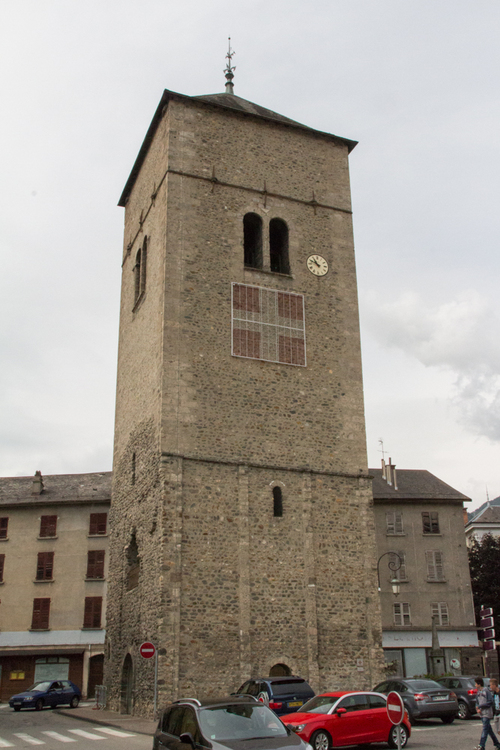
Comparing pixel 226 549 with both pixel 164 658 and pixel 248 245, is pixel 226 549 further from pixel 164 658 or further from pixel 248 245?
pixel 248 245

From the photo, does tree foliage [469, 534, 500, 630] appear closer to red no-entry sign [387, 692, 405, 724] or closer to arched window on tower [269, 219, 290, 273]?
arched window on tower [269, 219, 290, 273]

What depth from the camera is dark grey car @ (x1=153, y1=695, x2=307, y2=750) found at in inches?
317

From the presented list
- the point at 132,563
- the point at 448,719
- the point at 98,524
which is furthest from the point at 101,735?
the point at 98,524

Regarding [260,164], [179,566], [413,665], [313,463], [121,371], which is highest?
[260,164]

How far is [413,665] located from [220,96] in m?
25.0

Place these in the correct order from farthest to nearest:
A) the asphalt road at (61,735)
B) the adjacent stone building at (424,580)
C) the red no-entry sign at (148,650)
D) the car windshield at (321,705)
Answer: the adjacent stone building at (424,580) → the red no-entry sign at (148,650) → the asphalt road at (61,735) → the car windshield at (321,705)

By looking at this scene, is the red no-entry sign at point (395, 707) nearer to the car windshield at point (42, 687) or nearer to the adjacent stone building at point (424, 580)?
the car windshield at point (42, 687)

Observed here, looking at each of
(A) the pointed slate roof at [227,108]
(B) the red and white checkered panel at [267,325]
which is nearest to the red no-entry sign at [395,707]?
(B) the red and white checkered panel at [267,325]

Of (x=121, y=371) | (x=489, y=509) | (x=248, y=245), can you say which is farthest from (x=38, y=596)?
(x=489, y=509)

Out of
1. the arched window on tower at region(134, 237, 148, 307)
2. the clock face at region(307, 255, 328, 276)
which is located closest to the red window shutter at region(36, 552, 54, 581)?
the arched window on tower at region(134, 237, 148, 307)

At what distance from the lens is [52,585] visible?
3262cm

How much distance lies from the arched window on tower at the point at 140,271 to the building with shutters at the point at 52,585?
12265 mm

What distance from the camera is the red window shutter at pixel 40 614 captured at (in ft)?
104

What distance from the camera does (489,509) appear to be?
52750mm
